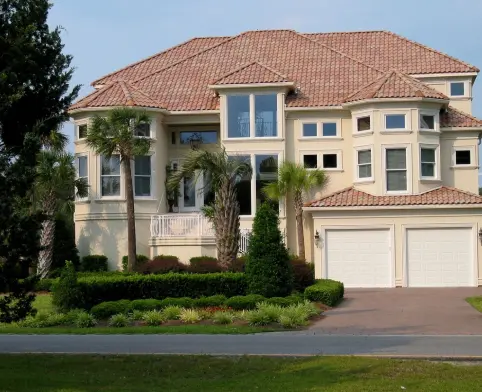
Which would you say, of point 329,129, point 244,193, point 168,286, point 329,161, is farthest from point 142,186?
point 168,286

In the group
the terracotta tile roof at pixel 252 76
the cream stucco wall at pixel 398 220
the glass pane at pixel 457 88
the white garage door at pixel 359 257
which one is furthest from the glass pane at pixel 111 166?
the glass pane at pixel 457 88

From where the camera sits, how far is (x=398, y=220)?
35.1 metres

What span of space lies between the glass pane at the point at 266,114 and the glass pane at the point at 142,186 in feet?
17.2

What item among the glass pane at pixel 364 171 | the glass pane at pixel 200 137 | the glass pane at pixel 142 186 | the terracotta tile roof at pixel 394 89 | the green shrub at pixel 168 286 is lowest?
the green shrub at pixel 168 286

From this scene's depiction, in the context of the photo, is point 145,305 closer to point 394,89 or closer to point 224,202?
point 224,202

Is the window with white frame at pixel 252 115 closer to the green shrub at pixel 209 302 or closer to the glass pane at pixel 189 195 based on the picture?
the glass pane at pixel 189 195

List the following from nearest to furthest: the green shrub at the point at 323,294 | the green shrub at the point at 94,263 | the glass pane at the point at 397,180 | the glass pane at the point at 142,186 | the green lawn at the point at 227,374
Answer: the green lawn at the point at 227,374, the green shrub at the point at 323,294, the glass pane at the point at 397,180, the green shrub at the point at 94,263, the glass pane at the point at 142,186

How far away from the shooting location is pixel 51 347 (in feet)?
60.3

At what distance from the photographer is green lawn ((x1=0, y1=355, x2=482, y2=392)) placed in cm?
1283

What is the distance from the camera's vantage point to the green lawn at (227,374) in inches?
505

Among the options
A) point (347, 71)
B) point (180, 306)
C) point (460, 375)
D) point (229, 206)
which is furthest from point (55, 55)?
point (347, 71)

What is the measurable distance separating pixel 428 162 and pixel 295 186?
5788 mm

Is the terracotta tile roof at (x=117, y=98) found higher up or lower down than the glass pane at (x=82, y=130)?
higher up

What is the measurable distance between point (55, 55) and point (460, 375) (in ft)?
29.4
